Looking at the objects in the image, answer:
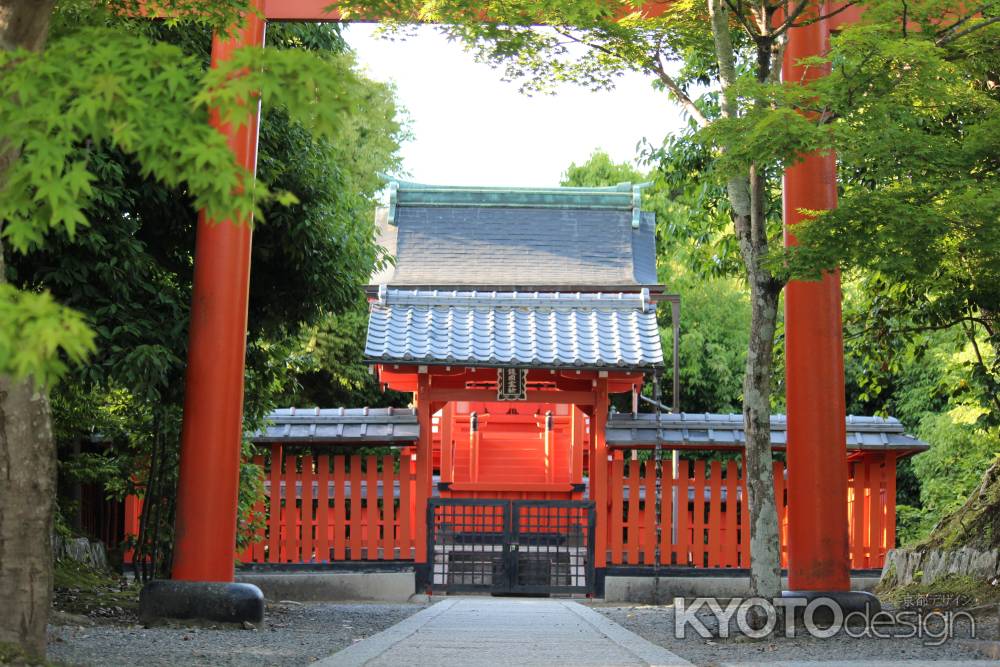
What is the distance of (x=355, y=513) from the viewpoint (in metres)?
11.7

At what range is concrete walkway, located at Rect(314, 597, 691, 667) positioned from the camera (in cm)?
564

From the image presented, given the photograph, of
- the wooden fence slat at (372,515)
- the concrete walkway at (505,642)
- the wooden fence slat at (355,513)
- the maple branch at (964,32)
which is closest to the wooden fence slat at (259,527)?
the wooden fence slat at (355,513)

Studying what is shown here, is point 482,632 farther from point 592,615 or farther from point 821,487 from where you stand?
point 821,487

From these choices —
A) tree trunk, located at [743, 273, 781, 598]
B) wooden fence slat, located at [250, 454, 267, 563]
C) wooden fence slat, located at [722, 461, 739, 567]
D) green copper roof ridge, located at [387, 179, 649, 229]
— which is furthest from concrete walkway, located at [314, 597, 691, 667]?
green copper roof ridge, located at [387, 179, 649, 229]

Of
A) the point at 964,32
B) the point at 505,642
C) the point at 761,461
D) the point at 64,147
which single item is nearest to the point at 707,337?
the point at 761,461

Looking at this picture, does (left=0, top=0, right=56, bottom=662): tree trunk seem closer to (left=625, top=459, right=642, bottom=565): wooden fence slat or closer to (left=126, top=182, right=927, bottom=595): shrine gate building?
(left=126, top=182, right=927, bottom=595): shrine gate building

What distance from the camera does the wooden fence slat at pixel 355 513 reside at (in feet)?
38.4

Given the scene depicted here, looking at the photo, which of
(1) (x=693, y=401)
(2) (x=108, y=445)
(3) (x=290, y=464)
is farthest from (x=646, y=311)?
(1) (x=693, y=401)

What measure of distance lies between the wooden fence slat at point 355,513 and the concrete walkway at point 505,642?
2.70 meters

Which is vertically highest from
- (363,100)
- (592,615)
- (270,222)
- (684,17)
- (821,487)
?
(684,17)

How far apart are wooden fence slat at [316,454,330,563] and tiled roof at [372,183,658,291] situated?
6582 millimetres

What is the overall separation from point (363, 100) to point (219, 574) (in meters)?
4.55

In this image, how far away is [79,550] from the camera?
1004cm

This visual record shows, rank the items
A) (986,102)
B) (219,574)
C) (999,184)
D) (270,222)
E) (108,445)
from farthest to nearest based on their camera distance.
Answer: (108,445) → (270,222) → (219,574) → (986,102) → (999,184)
